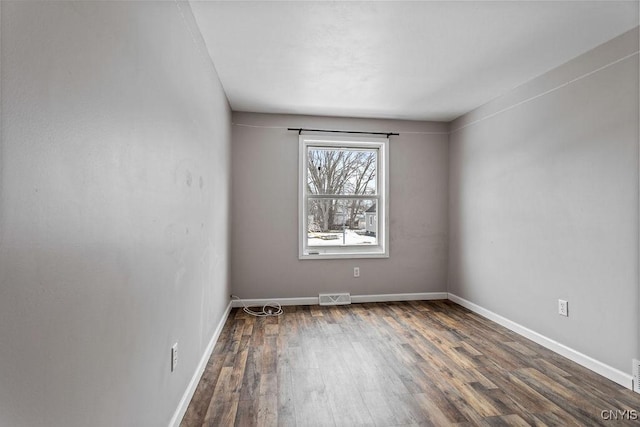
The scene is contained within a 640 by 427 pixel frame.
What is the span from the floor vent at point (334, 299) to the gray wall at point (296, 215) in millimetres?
79

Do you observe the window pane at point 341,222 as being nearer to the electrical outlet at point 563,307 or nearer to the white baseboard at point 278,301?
the white baseboard at point 278,301

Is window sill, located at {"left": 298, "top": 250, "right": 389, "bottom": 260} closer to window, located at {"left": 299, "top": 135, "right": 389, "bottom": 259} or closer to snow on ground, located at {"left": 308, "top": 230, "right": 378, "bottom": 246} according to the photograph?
window, located at {"left": 299, "top": 135, "right": 389, "bottom": 259}

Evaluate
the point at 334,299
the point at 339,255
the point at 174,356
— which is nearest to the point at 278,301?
the point at 334,299

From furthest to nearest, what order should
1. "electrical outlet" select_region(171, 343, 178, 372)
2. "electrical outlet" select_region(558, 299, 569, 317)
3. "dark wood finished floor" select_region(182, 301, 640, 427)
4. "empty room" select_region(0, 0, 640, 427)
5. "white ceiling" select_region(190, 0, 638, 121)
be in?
"electrical outlet" select_region(558, 299, 569, 317) < "white ceiling" select_region(190, 0, 638, 121) < "dark wood finished floor" select_region(182, 301, 640, 427) < "electrical outlet" select_region(171, 343, 178, 372) < "empty room" select_region(0, 0, 640, 427)

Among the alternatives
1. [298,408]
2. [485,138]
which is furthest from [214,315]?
[485,138]

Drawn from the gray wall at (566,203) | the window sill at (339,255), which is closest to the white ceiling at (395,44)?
the gray wall at (566,203)

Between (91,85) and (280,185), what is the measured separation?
10.4 ft

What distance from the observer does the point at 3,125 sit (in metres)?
0.62

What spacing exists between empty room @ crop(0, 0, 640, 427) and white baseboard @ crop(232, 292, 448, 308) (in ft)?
0.09

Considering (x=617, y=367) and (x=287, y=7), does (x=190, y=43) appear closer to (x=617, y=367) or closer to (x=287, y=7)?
(x=287, y=7)

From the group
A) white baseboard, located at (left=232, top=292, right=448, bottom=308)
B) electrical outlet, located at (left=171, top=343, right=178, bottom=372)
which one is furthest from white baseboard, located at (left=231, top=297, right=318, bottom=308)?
electrical outlet, located at (left=171, top=343, right=178, bottom=372)

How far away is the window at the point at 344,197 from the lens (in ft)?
13.9

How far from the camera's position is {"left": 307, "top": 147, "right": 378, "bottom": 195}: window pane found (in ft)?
14.0

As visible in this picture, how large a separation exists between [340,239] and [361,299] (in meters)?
0.82
